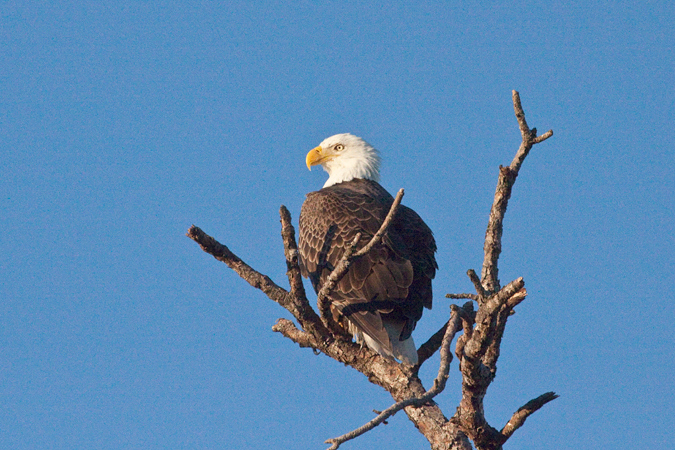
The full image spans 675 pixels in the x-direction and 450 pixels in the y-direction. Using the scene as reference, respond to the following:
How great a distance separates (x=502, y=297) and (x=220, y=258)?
278 cm

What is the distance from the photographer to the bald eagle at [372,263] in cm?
673

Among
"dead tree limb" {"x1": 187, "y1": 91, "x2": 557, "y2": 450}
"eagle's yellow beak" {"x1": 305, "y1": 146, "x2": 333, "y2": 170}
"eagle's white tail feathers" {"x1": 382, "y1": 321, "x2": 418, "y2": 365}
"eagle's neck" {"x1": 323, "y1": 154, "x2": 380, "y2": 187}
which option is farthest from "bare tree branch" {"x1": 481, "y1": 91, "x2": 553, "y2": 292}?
"eagle's yellow beak" {"x1": 305, "y1": 146, "x2": 333, "y2": 170}

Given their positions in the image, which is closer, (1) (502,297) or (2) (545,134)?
(1) (502,297)

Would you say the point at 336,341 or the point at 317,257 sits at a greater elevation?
the point at 317,257

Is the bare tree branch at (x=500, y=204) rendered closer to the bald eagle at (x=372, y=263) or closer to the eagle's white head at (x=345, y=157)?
the bald eagle at (x=372, y=263)

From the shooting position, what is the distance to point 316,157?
9.91 meters

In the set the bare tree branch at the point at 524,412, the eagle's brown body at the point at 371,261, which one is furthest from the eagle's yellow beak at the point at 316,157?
the bare tree branch at the point at 524,412

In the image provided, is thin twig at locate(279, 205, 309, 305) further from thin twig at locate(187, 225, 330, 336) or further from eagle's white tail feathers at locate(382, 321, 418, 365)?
eagle's white tail feathers at locate(382, 321, 418, 365)

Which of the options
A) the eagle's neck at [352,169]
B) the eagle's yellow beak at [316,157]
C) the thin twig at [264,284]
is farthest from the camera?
the eagle's yellow beak at [316,157]

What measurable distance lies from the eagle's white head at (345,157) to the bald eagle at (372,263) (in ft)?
2.09

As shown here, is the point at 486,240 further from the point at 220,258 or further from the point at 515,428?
the point at 220,258

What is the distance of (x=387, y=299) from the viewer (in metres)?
6.81

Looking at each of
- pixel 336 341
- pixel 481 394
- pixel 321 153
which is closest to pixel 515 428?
pixel 481 394

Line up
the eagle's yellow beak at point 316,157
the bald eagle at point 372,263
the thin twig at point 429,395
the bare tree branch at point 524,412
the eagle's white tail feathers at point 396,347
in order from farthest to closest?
the eagle's yellow beak at point 316,157 < the bald eagle at point 372,263 < the eagle's white tail feathers at point 396,347 < the bare tree branch at point 524,412 < the thin twig at point 429,395
